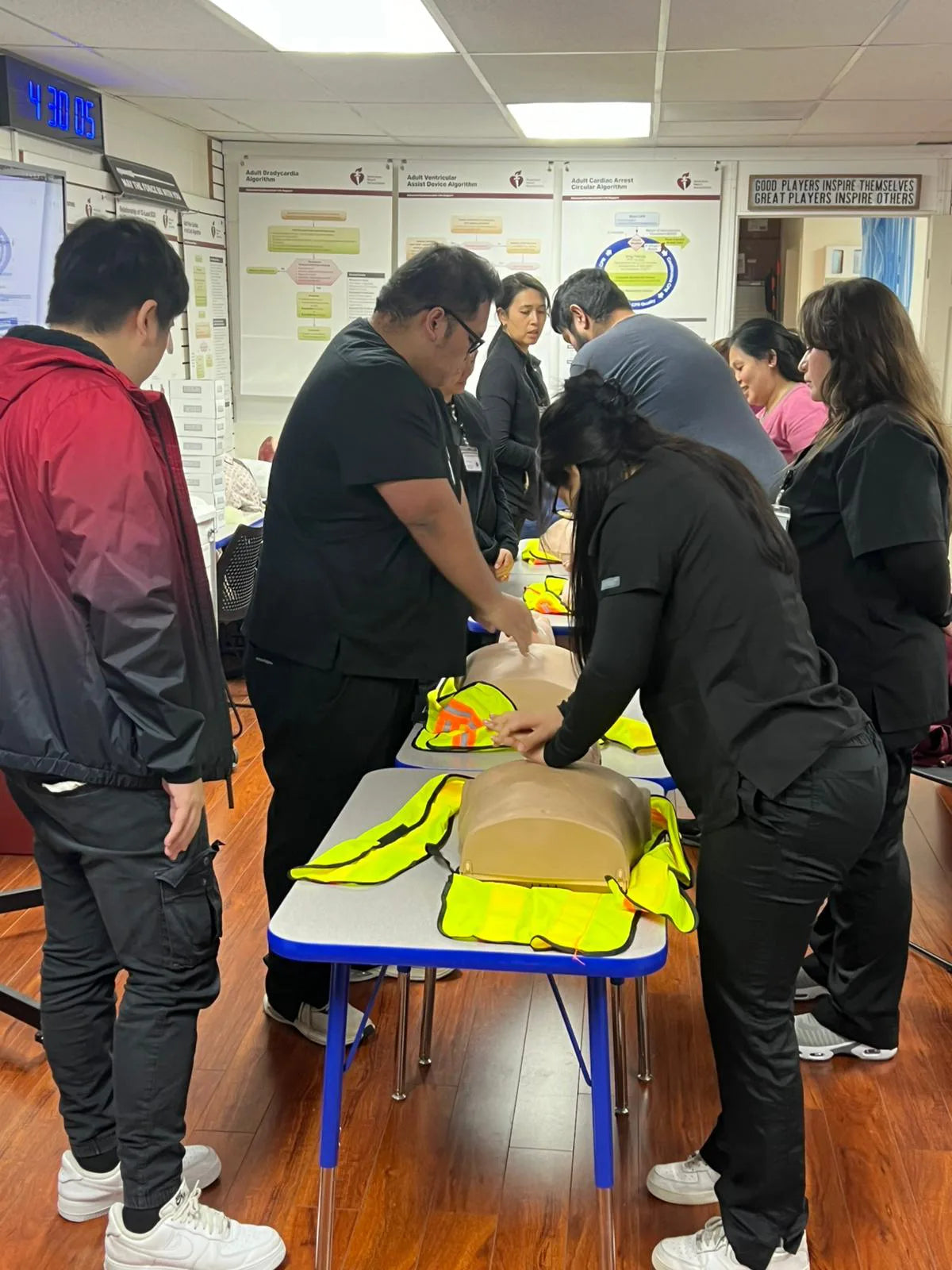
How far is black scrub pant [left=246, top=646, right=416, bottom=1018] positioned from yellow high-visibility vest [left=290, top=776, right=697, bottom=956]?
410 millimetres

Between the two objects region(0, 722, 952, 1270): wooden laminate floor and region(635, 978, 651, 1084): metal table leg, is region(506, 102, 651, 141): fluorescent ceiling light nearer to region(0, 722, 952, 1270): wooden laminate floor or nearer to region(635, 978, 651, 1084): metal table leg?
region(0, 722, 952, 1270): wooden laminate floor

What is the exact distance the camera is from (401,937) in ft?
4.98

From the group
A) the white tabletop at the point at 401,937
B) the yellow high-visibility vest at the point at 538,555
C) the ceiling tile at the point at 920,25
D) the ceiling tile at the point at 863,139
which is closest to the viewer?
the white tabletop at the point at 401,937

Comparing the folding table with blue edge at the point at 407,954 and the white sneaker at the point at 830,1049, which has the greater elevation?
the folding table with blue edge at the point at 407,954

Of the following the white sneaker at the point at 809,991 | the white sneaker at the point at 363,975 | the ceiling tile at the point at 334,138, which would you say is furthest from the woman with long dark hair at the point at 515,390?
the ceiling tile at the point at 334,138

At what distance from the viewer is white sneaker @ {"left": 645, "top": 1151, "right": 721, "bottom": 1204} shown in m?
1.98

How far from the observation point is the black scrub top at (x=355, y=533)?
2055mm

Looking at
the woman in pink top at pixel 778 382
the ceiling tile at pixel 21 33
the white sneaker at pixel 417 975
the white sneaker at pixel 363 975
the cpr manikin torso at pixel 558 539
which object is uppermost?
the ceiling tile at pixel 21 33

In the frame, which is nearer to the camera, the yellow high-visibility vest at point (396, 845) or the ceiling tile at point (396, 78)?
the yellow high-visibility vest at point (396, 845)

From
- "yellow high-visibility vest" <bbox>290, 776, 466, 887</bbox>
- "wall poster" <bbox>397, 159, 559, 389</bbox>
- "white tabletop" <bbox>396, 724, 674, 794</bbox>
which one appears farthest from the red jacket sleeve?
"wall poster" <bbox>397, 159, 559, 389</bbox>

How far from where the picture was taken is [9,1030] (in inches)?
99.2

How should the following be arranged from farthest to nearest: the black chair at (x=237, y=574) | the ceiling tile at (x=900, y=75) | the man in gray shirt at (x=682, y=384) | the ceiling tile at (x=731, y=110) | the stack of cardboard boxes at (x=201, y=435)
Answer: the ceiling tile at (x=731, y=110) < the stack of cardboard boxes at (x=201, y=435) < the black chair at (x=237, y=574) < the ceiling tile at (x=900, y=75) < the man in gray shirt at (x=682, y=384)

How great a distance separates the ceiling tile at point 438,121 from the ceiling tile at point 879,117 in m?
1.36

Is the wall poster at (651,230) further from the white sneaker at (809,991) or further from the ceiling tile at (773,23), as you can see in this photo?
the white sneaker at (809,991)
